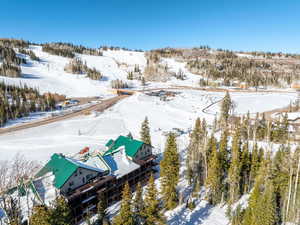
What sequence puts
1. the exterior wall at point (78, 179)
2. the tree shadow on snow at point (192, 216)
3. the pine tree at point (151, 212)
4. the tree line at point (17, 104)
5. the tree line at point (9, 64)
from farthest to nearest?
the tree line at point (9, 64), the tree line at point (17, 104), the tree shadow on snow at point (192, 216), the exterior wall at point (78, 179), the pine tree at point (151, 212)

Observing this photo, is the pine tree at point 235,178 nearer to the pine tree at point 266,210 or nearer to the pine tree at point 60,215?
the pine tree at point 266,210

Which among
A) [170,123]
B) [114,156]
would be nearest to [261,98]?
[170,123]

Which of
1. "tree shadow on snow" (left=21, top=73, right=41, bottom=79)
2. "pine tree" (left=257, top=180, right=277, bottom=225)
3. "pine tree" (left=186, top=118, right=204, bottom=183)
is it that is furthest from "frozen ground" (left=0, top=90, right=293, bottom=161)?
"tree shadow on snow" (left=21, top=73, right=41, bottom=79)

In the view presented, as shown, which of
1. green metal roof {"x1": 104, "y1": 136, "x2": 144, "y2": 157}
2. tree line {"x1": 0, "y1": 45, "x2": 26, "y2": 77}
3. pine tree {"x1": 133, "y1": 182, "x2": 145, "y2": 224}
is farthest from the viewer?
tree line {"x1": 0, "y1": 45, "x2": 26, "y2": 77}

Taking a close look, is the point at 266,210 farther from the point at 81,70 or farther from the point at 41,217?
the point at 81,70

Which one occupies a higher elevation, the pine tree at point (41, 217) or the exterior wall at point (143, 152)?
the pine tree at point (41, 217)

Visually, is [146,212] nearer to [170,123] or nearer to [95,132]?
[95,132]

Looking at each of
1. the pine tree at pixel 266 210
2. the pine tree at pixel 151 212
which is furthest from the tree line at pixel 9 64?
the pine tree at pixel 266 210

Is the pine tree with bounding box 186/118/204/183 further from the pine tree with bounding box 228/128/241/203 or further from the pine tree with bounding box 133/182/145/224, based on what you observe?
the pine tree with bounding box 133/182/145/224
